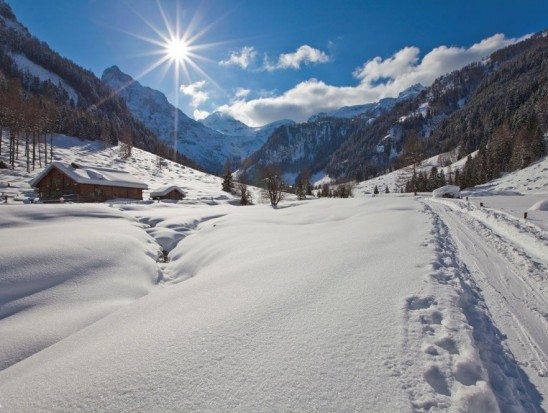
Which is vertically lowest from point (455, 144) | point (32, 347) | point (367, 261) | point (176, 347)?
point (32, 347)

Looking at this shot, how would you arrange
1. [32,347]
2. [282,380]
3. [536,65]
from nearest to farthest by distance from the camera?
[282,380]
[32,347]
[536,65]

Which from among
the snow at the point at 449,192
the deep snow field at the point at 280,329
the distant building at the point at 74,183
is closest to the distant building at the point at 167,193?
the distant building at the point at 74,183

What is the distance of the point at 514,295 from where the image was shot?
5984 mm

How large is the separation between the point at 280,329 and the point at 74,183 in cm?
4628

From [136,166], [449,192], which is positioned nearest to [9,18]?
[136,166]

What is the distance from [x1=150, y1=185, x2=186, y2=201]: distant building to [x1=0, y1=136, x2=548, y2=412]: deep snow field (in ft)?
157

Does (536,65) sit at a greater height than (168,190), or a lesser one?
greater

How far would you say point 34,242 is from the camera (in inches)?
328

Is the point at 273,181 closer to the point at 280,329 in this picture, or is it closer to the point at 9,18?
the point at 280,329

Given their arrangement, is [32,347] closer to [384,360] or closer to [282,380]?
[282,380]

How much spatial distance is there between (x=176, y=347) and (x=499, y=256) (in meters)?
10.6

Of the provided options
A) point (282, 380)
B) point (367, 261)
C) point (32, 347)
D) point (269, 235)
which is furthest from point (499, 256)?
point (32, 347)

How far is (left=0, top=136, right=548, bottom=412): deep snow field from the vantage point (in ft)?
8.84

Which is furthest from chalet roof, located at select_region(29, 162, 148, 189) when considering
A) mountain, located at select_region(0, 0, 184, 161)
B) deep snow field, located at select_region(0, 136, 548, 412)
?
mountain, located at select_region(0, 0, 184, 161)
